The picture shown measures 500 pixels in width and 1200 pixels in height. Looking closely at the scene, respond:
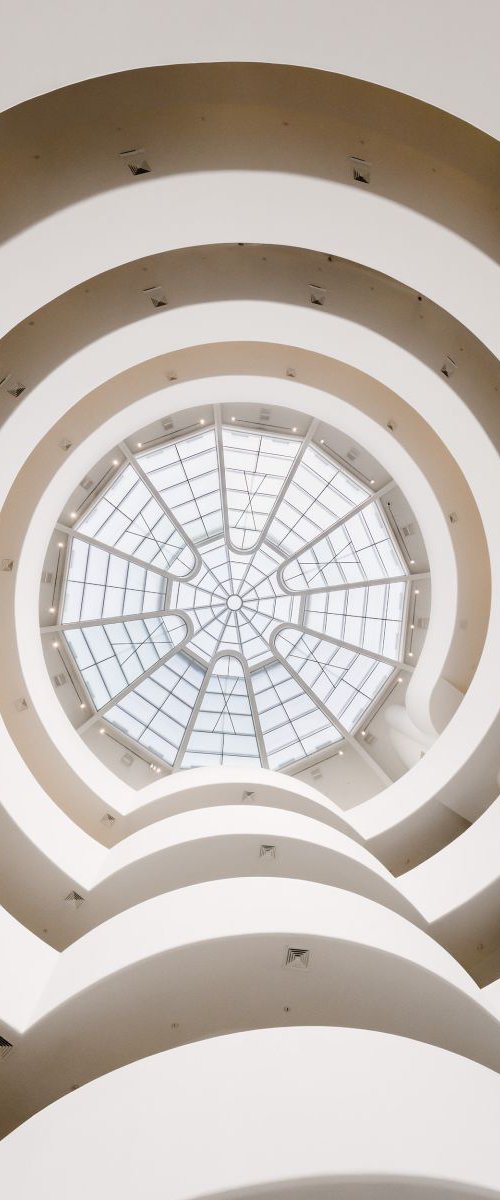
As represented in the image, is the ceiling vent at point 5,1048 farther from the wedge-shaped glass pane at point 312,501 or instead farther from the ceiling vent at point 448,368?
the wedge-shaped glass pane at point 312,501

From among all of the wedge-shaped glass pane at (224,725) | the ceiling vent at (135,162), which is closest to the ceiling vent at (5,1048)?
the ceiling vent at (135,162)

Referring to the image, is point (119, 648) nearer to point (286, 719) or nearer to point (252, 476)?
point (286, 719)

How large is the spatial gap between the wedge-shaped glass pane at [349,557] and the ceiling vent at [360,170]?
856cm

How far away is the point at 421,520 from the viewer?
14.0 metres

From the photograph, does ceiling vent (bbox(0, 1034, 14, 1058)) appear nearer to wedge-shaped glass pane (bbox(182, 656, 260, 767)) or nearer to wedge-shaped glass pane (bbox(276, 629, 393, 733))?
wedge-shaped glass pane (bbox(182, 656, 260, 767))

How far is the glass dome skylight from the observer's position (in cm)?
1617

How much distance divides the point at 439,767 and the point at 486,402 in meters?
6.57

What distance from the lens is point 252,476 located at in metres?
17.0

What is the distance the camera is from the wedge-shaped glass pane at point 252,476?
Answer: 15.9m

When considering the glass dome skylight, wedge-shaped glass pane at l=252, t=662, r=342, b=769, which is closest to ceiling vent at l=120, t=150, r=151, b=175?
the glass dome skylight

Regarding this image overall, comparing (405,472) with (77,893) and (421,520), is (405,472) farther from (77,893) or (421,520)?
(77,893)

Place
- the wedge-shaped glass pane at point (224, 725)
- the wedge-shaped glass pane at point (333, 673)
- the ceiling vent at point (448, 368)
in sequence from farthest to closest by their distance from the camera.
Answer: the wedge-shaped glass pane at point (224, 725)
the wedge-shaped glass pane at point (333, 673)
the ceiling vent at point (448, 368)

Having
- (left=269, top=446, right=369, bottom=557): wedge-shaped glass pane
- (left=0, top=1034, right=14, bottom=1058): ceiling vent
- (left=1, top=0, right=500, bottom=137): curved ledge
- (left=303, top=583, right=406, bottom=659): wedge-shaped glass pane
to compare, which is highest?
(left=269, top=446, right=369, bottom=557): wedge-shaped glass pane

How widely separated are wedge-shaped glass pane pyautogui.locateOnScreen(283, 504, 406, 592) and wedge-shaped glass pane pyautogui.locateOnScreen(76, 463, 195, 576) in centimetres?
275
